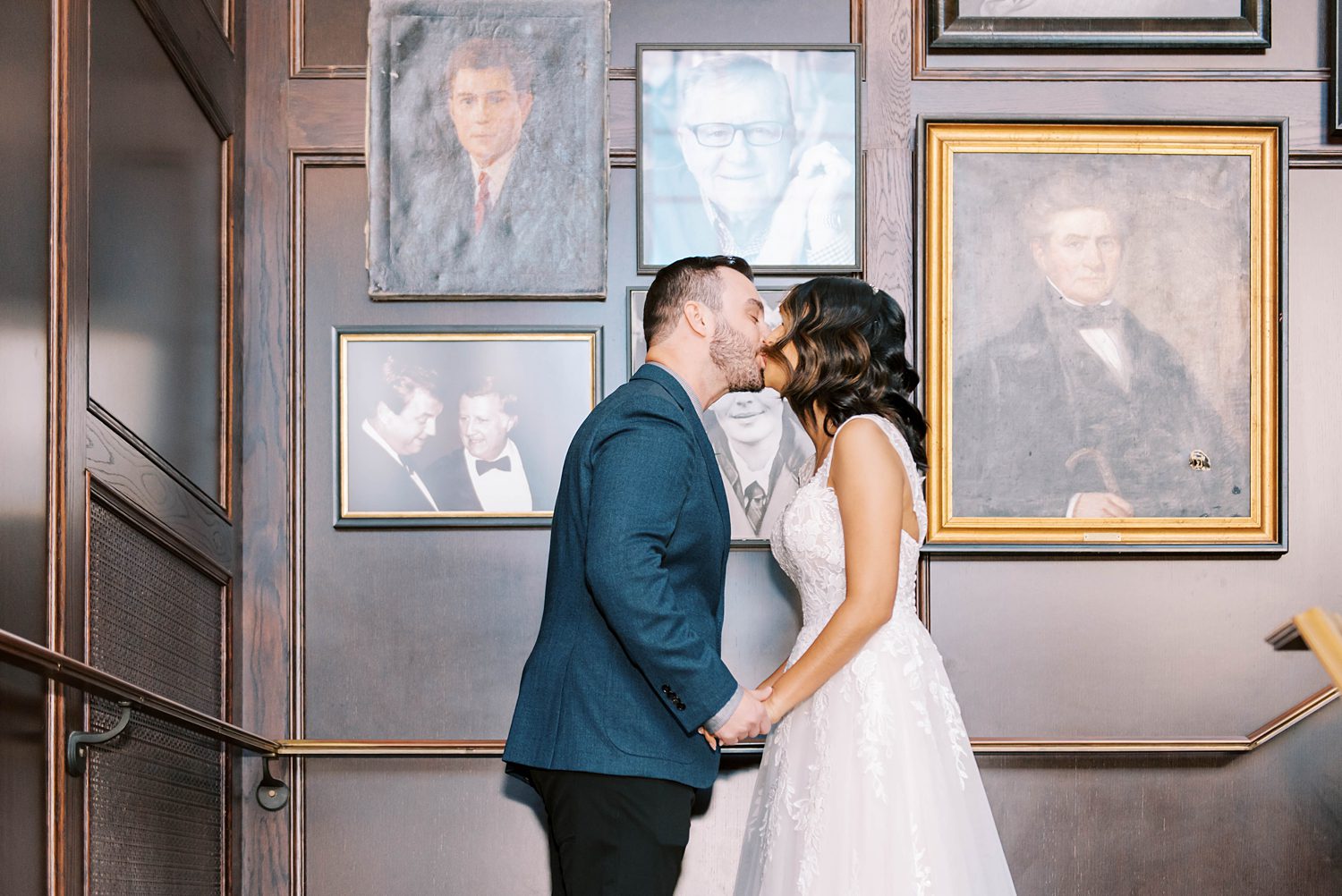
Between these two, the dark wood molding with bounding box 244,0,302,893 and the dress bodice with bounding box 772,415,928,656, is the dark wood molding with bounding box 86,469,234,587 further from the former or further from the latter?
the dress bodice with bounding box 772,415,928,656

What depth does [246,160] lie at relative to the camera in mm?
3842

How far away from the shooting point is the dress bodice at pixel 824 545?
3002mm

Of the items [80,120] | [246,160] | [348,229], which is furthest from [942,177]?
[80,120]

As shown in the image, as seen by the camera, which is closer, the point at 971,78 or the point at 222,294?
the point at 222,294

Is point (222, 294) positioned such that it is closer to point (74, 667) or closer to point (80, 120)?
point (80, 120)

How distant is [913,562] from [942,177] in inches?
49.8

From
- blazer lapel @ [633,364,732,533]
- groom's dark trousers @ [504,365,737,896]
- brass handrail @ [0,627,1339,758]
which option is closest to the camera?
groom's dark trousers @ [504,365,737,896]

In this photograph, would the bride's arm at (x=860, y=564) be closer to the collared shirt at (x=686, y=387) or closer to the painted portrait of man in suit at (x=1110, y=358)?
the collared shirt at (x=686, y=387)

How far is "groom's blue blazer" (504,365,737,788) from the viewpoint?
257 centimetres

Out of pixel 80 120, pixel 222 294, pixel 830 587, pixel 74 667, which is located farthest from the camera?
pixel 222 294

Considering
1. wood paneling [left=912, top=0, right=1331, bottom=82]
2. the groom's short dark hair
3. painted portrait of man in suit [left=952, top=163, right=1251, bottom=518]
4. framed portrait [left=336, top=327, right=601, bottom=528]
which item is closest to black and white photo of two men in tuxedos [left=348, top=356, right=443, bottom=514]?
framed portrait [left=336, top=327, right=601, bottom=528]

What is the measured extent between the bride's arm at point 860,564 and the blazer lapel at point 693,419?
0.28 meters

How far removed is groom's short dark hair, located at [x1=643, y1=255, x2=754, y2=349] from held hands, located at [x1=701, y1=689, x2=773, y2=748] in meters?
0.79

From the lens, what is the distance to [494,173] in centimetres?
385
